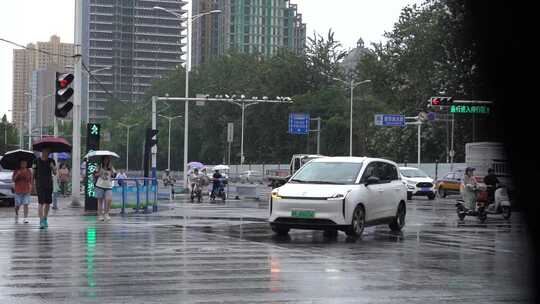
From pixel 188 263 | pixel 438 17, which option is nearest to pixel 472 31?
pixel 438 17

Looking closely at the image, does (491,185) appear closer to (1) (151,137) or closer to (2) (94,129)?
(2) (94,129)

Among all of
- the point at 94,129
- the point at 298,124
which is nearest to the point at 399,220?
the point at 94,129

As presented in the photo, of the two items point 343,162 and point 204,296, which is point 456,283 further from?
point 343,162

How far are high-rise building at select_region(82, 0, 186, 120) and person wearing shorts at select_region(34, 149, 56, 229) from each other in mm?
117387

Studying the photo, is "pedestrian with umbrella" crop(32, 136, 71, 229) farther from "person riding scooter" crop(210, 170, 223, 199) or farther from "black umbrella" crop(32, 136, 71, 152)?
"person riding scooter" crop(210, 170, 223, 199)

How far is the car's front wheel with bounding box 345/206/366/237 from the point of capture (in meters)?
18.0

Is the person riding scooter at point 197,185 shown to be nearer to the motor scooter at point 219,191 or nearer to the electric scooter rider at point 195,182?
the electric scooter rider at point 195,182

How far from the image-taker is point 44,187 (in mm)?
19672

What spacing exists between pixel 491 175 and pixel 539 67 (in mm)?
11572

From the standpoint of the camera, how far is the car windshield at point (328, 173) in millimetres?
18422

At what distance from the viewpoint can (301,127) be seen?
75.5 metres

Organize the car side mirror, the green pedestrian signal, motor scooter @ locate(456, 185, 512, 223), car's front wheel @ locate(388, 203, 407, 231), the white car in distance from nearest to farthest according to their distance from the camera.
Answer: the car side mirror < car's front wheel @ locate(388, 203, 407, 231) < motor scooter @ locate(456, 185, 512, 223) < the green pedestrian signal < the white car in distance

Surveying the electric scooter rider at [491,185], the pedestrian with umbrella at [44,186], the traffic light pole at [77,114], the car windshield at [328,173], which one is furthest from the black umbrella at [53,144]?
the electric scooter rider at [491,185]

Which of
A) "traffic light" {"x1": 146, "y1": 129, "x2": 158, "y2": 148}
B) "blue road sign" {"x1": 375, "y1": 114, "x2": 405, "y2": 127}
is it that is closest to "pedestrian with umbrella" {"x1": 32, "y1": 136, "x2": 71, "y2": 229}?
"traffic light" {"x1": 146, "y1": 129, "x2": 158, "y2": 148}
